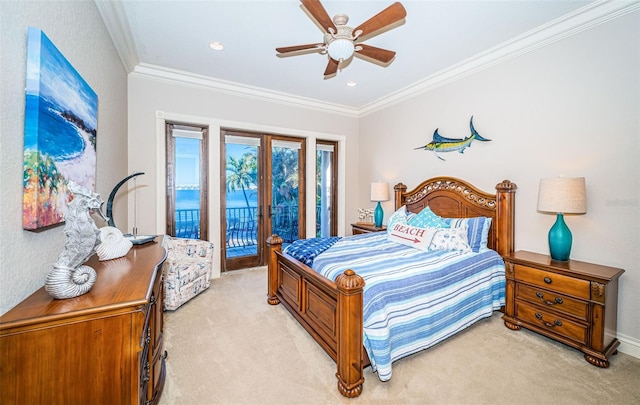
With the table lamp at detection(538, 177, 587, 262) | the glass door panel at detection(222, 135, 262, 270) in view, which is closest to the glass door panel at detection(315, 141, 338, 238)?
the glass door panel at detection(222, 135, 262, 270)

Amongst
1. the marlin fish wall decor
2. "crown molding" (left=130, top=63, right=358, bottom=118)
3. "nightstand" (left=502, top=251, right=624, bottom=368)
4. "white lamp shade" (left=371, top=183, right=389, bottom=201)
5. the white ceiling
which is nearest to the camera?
"nightstand" (left=502, top=251, right=624, bottom=368)

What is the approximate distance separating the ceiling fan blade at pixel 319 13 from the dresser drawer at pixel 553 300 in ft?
9.35

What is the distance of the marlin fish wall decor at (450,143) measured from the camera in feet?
10.7

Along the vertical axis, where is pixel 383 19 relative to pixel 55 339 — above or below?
above

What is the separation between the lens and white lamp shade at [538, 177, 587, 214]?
7.14 ft

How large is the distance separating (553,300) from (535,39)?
100 inches

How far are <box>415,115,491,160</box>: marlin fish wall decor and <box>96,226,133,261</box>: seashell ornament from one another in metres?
3.70

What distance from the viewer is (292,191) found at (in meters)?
4.72

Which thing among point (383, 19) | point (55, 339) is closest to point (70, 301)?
point (55, 339)

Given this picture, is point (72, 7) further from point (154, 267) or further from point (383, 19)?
point (383, 19)

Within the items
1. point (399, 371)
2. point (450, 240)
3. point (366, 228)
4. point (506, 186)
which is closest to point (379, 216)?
point (366, 228)

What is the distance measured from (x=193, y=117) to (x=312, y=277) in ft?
9.73

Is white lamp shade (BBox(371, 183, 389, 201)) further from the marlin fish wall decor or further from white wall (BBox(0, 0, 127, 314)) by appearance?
white wall (BBox(0, 0, 127, 314))

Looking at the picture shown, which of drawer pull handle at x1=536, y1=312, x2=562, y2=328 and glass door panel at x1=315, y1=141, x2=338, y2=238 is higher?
glass door panel at x1=315, y1=141, x2=338, y2=238
